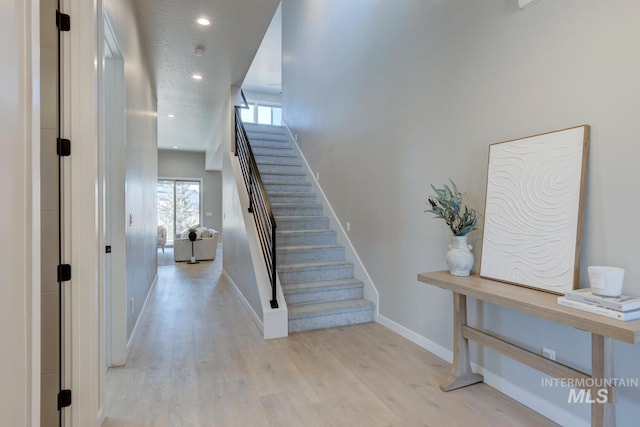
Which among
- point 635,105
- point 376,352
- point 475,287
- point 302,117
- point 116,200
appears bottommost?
point 376,352

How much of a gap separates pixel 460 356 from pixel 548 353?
55 cm

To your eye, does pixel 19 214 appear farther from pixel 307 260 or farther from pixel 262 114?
pixel 262 114

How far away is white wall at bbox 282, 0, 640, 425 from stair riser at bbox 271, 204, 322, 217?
1.10ft

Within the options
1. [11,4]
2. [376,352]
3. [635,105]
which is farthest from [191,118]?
[635,105]

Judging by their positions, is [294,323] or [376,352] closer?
[376,352]

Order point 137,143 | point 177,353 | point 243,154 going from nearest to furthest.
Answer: point 177,353 < point 137,143 < point 243,154

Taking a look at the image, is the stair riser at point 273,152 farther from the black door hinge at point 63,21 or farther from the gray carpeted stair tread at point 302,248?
the black door hinge at point 63,21

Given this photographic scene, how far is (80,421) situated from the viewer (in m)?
1.70

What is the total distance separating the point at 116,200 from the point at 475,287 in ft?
8.74

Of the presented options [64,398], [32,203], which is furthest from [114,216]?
[32,203]

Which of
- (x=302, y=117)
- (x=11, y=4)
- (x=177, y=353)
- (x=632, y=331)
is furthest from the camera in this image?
A: (x=302, y=117)

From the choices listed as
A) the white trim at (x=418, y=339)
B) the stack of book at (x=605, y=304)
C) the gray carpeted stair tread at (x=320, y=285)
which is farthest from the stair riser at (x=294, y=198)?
the stack of book at (x=605, y=304)

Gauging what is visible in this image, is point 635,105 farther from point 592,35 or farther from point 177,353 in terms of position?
point 177,353

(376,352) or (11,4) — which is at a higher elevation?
(11,4)
